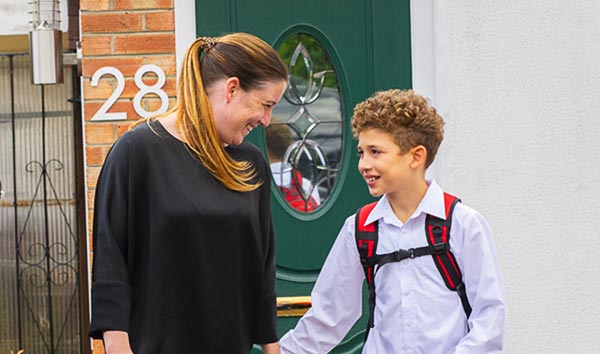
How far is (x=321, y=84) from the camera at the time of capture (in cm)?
509

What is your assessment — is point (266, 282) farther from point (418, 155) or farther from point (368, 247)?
point (418, 155)

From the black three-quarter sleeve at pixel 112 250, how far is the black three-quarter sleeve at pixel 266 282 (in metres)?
0.43

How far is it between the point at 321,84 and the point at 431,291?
2068 mm

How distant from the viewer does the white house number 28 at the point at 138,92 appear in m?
4.91

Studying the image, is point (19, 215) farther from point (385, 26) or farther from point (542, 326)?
point (542, 326)

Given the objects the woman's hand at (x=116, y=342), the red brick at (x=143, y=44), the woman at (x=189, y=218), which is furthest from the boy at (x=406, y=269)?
the red brick at (x=143, y=44)

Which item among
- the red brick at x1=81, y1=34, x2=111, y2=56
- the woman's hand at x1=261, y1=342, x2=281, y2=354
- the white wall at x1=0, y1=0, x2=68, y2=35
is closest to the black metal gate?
the white wall at x1=0, y1=0, x2=68, y2=35

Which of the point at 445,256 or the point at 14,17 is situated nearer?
the point at 445,256

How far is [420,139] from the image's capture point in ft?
11.0

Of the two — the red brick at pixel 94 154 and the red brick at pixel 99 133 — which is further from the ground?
the red brick at pixel 99 133

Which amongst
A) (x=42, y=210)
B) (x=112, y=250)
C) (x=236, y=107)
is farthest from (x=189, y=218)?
(x=42, y=210)

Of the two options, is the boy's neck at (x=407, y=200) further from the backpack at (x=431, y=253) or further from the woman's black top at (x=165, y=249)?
the woman's black top at (x=165, y=249)

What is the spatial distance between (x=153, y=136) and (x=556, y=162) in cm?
254

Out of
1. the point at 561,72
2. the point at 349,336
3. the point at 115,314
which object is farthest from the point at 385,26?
the point at 115,314
